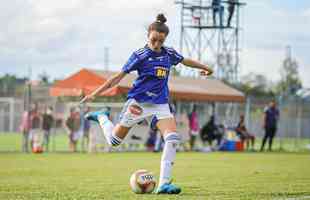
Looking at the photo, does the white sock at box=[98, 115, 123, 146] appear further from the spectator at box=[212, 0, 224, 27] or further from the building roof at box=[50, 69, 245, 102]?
the spectator at box=[212, 0, 224, 27]

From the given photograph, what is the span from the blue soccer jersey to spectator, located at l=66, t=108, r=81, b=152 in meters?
21.3

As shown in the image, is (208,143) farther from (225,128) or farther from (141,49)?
(141,49)

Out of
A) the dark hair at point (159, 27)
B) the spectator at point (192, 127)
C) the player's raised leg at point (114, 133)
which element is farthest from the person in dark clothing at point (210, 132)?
the dark hair at point (159, 27)

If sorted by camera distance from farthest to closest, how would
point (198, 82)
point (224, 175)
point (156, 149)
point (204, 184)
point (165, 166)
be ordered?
1. point (198, 82)
2. point (156, 149)
3. point (224, 175)
4. point (204, 184)
5. point (165, 166)

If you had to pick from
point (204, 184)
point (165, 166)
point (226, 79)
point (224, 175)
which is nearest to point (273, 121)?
point (226, 79)

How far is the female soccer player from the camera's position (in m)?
11.6

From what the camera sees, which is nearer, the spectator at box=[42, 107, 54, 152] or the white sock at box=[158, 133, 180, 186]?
the white sock at box=[158, 133, 180, 186]

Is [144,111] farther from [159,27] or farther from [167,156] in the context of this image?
[159,27]

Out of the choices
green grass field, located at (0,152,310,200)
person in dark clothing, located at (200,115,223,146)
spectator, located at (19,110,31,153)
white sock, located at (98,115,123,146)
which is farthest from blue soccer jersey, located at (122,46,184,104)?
person in dark clothing, located at (200,115,223,146)

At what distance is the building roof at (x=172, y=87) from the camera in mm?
32219

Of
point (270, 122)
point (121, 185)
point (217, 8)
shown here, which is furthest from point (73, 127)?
point (121, 185)

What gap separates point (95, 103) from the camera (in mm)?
33844

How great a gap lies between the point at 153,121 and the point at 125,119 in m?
0.42

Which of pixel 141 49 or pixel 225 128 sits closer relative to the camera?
pixel 141 49
